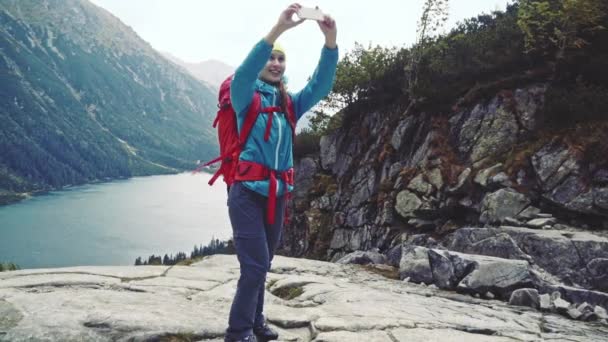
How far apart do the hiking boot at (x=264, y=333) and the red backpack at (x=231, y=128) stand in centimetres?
161

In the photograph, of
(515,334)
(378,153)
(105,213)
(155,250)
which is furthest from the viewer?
(105,213)

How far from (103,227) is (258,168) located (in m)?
123

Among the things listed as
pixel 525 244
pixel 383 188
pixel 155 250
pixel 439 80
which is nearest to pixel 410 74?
pixel 439 80

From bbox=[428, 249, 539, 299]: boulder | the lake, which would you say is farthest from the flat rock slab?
the lake

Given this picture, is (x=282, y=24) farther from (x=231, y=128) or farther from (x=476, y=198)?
(x=476, y=198)

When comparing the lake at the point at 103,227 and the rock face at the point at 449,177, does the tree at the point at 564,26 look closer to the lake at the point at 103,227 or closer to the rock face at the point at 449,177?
the rock face at the point at 449,177

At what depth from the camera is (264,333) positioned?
4180mm

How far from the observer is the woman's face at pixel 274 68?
3.87m

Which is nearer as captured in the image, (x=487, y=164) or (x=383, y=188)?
(x=487, y=164)

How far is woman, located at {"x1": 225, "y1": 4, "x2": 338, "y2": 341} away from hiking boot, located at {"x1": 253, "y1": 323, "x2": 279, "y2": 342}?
48 centimetres

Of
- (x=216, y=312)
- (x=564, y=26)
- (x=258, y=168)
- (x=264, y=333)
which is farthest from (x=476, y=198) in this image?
(x=258, y=168)

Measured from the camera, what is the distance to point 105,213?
130 m

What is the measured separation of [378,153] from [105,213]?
12678cm

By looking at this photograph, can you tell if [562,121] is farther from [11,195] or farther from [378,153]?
[11,195]
